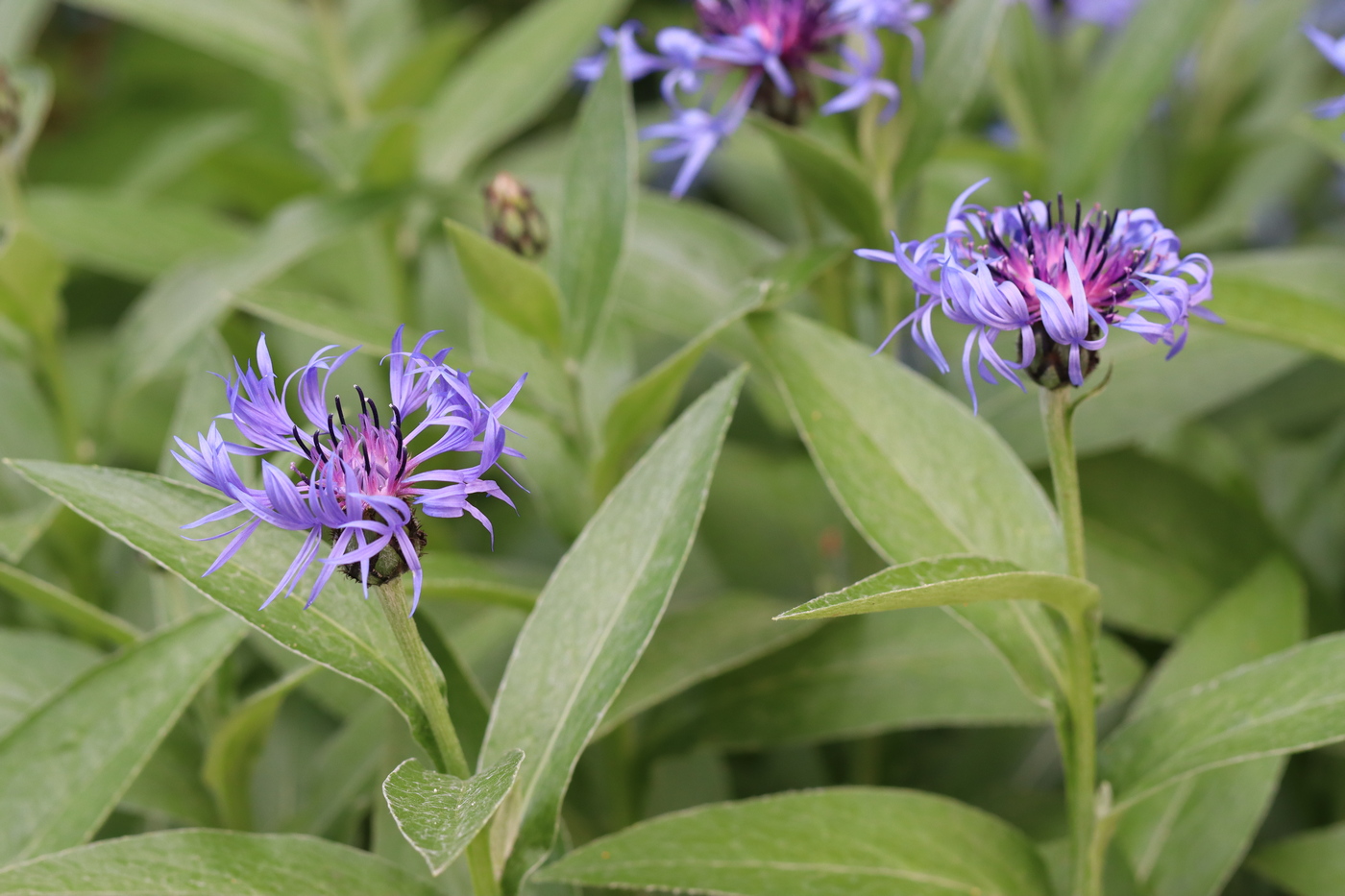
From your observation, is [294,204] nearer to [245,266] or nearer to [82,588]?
[245,266]

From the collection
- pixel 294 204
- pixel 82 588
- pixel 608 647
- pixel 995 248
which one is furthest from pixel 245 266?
pixel 995 248

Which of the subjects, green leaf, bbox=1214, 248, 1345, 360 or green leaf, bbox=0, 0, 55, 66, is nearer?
green leaf, bbox=1214, 248, 1345, 360

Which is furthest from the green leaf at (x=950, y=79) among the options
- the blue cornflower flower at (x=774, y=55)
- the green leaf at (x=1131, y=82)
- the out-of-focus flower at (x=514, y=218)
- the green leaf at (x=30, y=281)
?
the green leaf at (x=30, y=281)

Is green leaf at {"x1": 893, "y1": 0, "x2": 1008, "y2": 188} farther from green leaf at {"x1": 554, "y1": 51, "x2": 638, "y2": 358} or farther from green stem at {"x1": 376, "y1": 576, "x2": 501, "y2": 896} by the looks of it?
green stem at {"x1": 376, "y1": 576, "x2": 501, "y2": 896}

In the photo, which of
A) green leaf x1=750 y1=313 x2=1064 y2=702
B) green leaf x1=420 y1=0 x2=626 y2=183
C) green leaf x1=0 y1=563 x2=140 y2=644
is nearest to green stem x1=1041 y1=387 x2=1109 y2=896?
green leaf x1=750 y1=313 x2=1064 y2=702

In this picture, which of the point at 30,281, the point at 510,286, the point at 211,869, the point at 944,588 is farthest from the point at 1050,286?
the point at 30,281

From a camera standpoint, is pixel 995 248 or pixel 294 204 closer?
pixel 995 248
